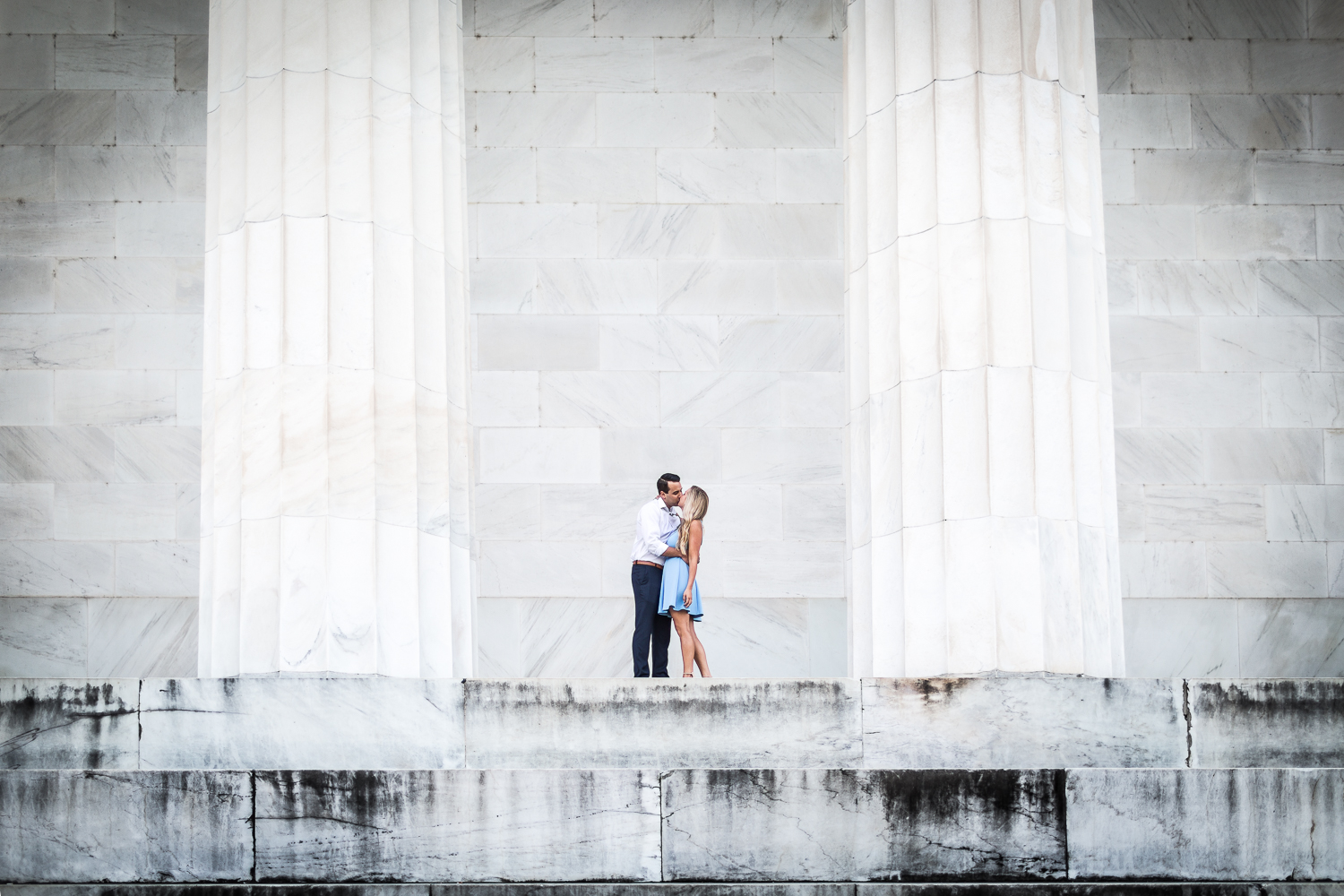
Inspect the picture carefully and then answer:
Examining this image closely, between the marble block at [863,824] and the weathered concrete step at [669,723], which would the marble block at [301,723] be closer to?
the weathered concrete step at [669,723]

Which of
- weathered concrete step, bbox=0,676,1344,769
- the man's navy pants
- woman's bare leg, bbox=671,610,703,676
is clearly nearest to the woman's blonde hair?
the man's navy pants

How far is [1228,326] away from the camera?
20.8 meters

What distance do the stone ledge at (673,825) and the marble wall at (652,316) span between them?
31.3ft

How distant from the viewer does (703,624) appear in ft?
65.7

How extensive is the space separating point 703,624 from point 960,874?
985 centimetres

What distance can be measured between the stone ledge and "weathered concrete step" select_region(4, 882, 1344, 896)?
0.33m

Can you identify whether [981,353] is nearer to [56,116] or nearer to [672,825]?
[672,825]

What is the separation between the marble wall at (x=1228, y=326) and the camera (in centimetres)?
2019

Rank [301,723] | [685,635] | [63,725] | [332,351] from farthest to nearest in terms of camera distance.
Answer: [685,635] → [332,351] → [301,723] → [63,725]

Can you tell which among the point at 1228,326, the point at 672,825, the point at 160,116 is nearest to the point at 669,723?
the point at 672,825

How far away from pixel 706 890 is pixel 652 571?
659cm

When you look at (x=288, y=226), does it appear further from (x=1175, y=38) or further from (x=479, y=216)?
(x=1175, y=38)

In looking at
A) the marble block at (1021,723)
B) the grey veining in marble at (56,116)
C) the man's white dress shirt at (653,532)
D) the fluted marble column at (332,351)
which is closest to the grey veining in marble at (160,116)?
the grey veining in marble at (56,116)

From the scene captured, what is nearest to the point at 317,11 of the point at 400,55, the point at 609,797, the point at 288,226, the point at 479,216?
the point at 400,55
